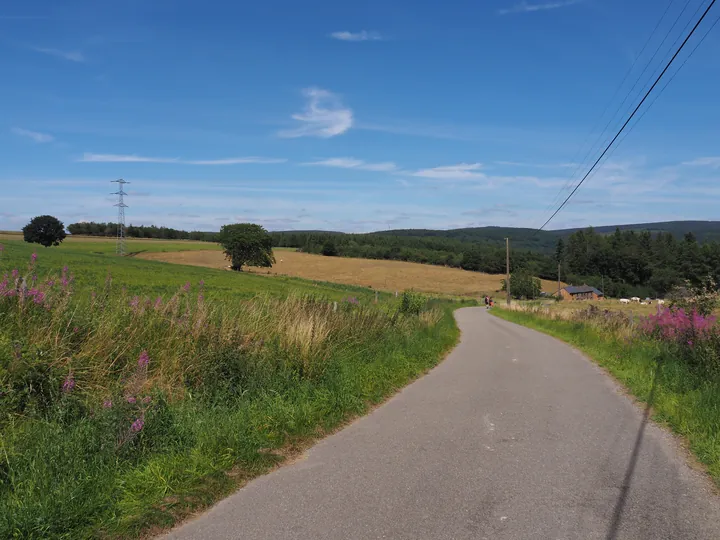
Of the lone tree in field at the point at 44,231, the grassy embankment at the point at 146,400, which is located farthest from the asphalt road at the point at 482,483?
the lone tree in field at the point at 44,231

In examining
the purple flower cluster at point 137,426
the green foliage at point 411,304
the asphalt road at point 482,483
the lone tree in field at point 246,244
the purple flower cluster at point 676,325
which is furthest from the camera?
the lone tree in field at point 246,244

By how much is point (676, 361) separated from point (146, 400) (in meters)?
9.89

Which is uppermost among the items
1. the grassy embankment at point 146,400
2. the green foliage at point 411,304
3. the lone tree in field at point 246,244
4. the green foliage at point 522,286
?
the lone tree in field at point 246,244

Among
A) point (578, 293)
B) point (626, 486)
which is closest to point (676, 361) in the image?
point (626, 486)

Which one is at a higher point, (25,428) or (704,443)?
(25,428)

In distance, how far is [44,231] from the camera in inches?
4144

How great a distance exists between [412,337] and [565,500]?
1024 centimetres

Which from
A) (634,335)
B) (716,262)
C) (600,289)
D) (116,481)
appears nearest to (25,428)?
(116,481)

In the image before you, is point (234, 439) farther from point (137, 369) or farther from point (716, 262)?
point (716, 262)

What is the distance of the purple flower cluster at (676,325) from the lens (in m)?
11.0

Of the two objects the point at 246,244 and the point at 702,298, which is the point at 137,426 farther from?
the point at 246,244

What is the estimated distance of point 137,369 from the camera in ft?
21.4

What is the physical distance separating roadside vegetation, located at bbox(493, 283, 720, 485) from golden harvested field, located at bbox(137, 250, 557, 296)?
6949cm

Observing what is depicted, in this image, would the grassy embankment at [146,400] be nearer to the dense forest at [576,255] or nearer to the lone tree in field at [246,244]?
the lone tree in field at [246,244]
